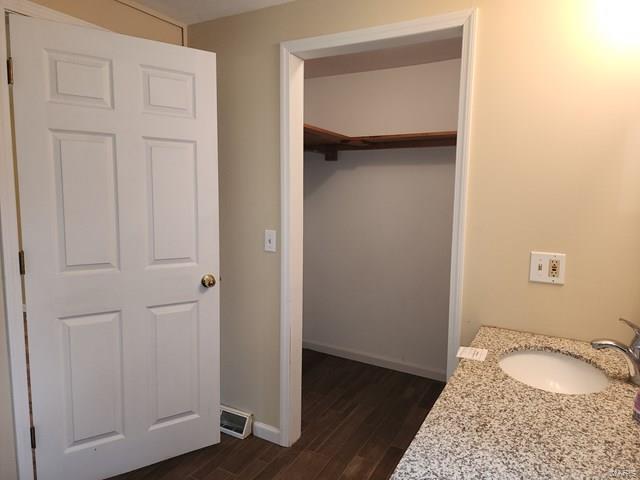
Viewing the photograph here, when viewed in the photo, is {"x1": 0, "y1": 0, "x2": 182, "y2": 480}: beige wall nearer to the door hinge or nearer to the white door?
the white door

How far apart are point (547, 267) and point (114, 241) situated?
179 cm

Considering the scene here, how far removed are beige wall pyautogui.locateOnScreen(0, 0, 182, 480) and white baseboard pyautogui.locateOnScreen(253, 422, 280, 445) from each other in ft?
3.66

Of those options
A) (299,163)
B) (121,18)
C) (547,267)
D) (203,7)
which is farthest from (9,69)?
(547,267)

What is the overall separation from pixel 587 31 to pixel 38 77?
2038 millimetres

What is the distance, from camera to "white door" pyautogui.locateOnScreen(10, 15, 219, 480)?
1700mm

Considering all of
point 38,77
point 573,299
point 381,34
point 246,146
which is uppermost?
point 381,34

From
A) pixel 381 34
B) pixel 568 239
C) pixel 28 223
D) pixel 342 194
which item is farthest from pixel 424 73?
pixel 28 223

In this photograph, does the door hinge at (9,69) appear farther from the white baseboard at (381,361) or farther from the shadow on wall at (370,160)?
the white baseboard at (381,361)

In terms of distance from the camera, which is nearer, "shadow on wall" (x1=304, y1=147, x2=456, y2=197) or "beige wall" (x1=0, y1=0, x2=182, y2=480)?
"beige wall" (x1=0, y1=0, x2=182, y2=480)

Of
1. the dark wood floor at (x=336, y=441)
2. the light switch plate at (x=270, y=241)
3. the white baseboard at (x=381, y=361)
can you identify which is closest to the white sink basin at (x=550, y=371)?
the dark wood floor at (x=336, y=441)

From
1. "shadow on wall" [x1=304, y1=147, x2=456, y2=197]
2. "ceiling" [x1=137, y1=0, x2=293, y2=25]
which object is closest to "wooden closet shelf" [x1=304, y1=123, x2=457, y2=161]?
"shadow on wall" [x1=304, y1=147, x2=456, y2=197]

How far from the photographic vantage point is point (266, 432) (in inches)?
92.8

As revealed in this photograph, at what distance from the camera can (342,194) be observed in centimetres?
343

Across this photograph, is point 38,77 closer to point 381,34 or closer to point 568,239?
point 381,34
